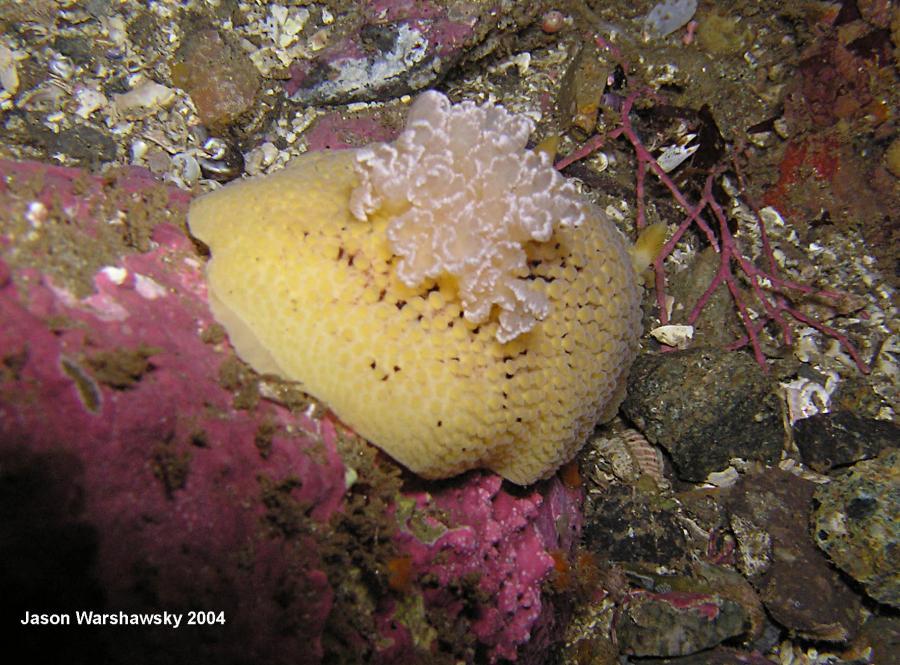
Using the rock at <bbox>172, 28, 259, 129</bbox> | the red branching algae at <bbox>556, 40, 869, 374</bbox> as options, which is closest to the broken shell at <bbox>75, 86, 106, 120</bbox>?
the rock at <bbox>172, 28, 259, 129</bbox>

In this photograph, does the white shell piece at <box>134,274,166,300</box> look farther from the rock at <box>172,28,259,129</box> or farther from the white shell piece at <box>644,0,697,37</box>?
the white shell piece at <box>644,0,697,37</box>

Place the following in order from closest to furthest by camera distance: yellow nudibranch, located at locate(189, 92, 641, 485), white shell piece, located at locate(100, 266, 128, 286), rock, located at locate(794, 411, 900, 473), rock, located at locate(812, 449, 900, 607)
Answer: white shell piece, located at locate(100, 266, 128, 286), yellow nudibranch, located at locate(189, 92, 641, 485), rock, located at locate(812, 449, 900, 607), rock, located at locate(794, 411, 900, 473)

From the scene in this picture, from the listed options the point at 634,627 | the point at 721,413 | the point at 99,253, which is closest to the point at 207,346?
the point at 99,253

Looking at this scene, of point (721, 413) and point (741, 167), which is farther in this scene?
point (741, 167)

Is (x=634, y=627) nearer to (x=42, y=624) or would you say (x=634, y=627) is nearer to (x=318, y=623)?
(x=318, y=623)

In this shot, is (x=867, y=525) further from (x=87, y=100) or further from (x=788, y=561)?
(x=87, y=100)

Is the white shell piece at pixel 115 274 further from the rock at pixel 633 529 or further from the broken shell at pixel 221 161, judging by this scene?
the rock at pixel 633 529
